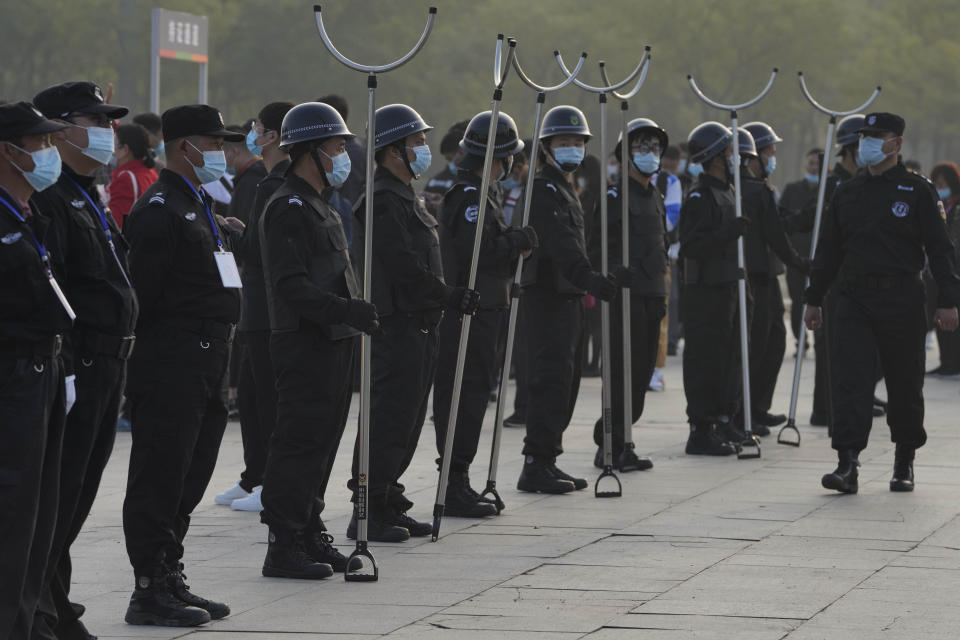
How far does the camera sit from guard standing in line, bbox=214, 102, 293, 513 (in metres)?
8.61

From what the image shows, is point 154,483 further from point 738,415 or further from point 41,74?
point 41,74

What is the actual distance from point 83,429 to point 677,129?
51.8m

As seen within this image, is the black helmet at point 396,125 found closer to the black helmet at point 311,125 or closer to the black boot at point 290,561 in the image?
the black helmet at point 311,125

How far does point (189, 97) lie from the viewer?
44.4 m

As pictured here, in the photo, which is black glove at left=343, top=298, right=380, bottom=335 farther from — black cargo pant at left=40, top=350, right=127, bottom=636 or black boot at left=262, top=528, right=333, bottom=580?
black cargo pant at left=40, top=350, right=127, bottom=636

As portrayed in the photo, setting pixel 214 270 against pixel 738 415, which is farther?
pixel 738 415

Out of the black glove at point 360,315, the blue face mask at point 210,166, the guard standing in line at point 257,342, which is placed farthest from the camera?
the guard standing in line at point 257,342

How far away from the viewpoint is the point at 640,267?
1084 cm

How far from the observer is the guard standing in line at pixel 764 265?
1226 cm

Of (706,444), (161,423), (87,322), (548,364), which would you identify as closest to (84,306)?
(87,322)

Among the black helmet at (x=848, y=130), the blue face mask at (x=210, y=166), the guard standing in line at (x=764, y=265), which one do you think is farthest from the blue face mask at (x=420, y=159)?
the black helmet at (x=848, y=130)

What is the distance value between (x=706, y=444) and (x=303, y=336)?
510 cm

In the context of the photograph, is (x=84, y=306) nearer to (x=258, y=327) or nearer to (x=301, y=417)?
(x=301, y=417)

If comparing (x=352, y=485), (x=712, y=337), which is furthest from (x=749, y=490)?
(x=352, y=485)
